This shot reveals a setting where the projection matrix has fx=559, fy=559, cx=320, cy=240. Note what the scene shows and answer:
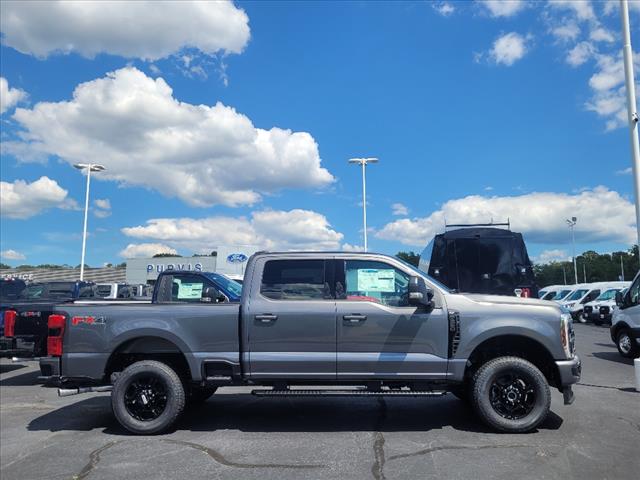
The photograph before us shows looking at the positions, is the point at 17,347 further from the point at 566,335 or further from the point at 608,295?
the point at 608,295

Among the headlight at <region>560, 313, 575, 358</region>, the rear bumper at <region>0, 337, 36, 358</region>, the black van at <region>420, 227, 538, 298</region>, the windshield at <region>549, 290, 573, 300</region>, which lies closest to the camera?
the headlight at <region>560, 313, 575, 358</region>

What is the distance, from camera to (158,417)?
6676 millimetres

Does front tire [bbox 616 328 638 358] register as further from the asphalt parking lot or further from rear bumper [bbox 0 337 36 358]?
rear bumper [bbox 0 337 36 358]

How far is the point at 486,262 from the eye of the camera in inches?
512

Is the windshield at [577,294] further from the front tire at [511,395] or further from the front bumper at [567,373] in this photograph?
the front tire at [511,395]

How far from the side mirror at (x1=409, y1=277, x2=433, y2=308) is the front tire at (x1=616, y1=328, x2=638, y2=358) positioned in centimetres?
890

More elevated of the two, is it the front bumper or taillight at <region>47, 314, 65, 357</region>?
taillight at <region>47, 314, 65, 357</region>

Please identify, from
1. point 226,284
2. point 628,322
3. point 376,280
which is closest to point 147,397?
point 226,284

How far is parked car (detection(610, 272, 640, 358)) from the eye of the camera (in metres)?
12.7

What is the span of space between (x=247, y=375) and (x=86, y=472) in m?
1.94

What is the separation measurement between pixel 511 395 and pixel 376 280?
6.63ft

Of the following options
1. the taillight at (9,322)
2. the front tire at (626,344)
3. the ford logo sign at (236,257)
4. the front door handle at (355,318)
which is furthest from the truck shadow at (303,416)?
the ford logo sign at (236,257)

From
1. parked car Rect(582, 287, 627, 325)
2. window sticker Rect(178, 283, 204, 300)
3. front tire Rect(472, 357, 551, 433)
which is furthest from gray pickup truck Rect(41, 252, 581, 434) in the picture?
parked car Rect(582, 287, 627, 325)

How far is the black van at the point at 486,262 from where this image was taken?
12664 millimetres
